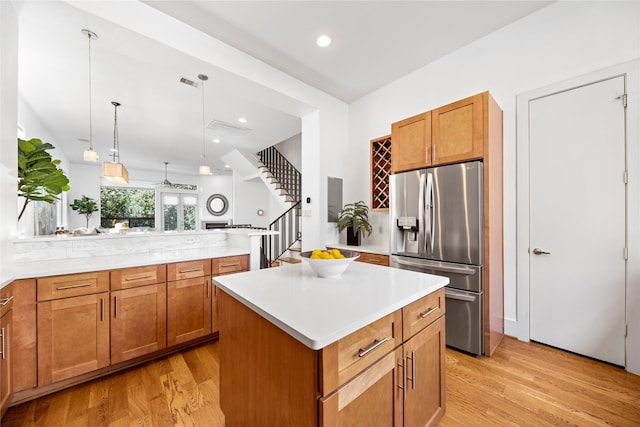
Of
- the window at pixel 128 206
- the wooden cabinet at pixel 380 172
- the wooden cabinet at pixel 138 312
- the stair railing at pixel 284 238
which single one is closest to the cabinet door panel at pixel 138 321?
the wooden cabinet at pixel 138 312

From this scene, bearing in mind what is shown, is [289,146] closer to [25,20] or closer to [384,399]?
[25,20]

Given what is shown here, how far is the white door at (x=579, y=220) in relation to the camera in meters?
2.02

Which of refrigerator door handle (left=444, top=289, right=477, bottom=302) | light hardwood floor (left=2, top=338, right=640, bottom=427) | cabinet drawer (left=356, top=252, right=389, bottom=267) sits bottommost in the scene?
light hardwood floor (left=2, top=338, right=640, bottom=427)

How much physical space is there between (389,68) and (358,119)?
0.94m

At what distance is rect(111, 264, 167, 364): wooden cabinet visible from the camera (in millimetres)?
2006

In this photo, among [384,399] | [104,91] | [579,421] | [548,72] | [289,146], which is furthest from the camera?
[289,146]

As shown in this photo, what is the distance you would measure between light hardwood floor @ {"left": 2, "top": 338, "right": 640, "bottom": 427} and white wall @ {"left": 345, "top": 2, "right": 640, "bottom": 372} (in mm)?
439

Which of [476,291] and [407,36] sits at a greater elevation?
[407,36]

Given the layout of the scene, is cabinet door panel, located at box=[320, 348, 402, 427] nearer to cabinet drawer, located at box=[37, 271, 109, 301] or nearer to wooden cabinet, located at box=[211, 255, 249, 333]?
wooden cabinet, located at box=[211, 255, 249, 333]

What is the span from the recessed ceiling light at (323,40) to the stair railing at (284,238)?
10.9 ft

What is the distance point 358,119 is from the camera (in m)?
4.14

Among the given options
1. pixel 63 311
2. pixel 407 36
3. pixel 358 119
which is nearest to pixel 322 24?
pixel 407 36

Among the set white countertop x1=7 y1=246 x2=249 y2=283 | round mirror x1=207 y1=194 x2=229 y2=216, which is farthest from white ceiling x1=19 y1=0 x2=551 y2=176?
round mirror x1=207 y1=194 x2=229 y2=216

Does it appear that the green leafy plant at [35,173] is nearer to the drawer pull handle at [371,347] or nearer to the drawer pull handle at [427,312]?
the drawer pull handle at [371,347]
